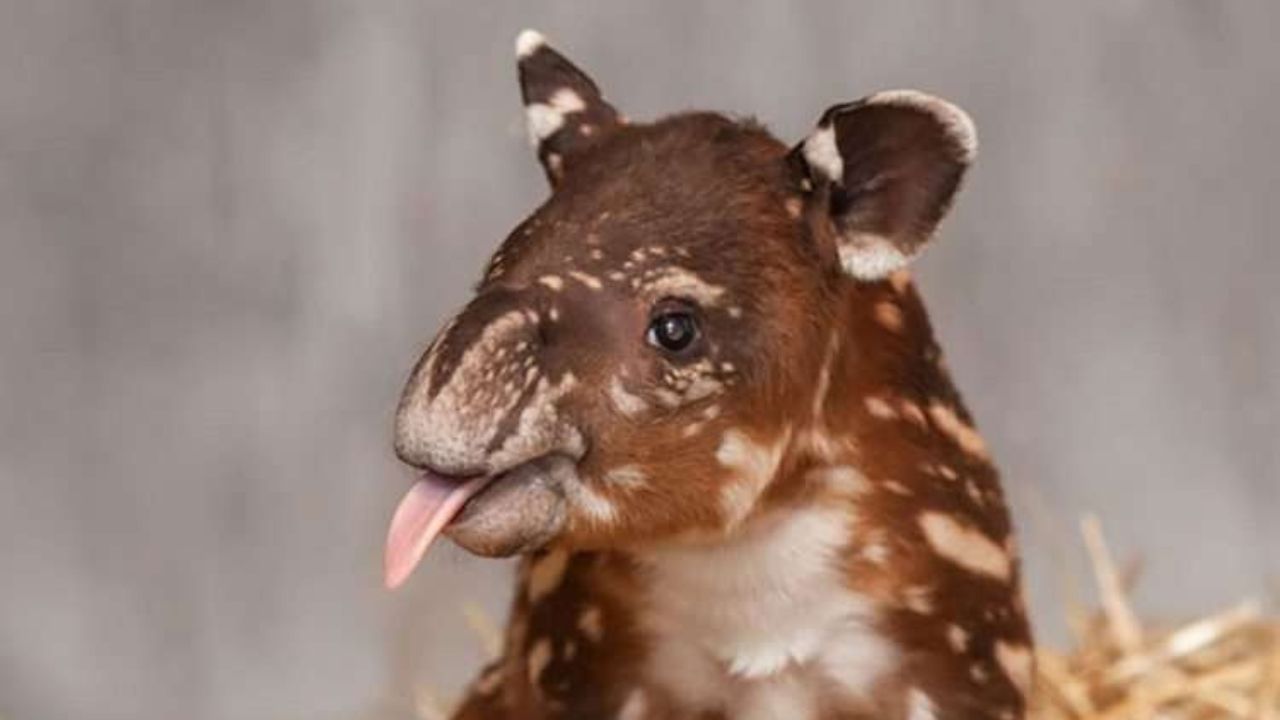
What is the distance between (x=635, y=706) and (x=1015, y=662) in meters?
0.27

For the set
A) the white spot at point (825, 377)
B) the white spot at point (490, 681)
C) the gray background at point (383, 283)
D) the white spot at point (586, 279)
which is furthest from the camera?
the gray background at point (383, 283)

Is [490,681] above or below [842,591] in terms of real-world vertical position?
below

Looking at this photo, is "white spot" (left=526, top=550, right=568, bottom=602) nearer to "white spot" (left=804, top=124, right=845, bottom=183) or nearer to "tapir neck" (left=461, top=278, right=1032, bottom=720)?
"tapir neck" (left=461, top=278, right=1032, bottom=720)

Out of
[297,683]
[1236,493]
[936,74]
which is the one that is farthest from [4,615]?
[1236,493]

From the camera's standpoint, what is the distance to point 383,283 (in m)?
2.90

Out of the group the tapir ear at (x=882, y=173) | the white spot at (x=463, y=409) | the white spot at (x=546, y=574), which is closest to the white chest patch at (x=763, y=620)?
the white spot at (x=546, y=574)

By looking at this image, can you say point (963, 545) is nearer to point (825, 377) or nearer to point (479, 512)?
point (825, 377)

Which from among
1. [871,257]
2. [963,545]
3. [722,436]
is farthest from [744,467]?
[963,545]

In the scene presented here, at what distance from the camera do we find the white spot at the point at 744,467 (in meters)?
1.89

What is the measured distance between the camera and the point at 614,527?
6.12ft

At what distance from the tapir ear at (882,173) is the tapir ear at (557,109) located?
0.51 ft

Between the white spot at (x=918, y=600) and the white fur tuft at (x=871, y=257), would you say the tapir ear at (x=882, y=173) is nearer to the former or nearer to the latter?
the white fur tuft at (x=871, y=257)

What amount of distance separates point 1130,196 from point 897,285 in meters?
0.89

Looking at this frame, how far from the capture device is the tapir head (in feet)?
5.79
